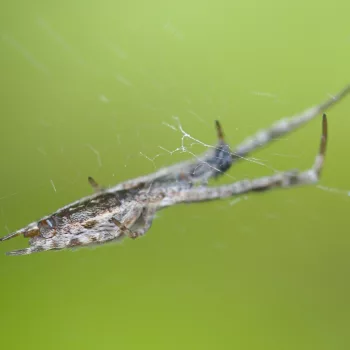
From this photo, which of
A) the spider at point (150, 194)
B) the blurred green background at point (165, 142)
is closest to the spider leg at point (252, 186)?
the spider at point (150, 194)

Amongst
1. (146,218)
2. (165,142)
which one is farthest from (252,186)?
(165,142)

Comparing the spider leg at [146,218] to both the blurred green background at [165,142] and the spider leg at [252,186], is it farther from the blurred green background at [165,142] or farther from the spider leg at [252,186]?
the blurred green background at [165,142]

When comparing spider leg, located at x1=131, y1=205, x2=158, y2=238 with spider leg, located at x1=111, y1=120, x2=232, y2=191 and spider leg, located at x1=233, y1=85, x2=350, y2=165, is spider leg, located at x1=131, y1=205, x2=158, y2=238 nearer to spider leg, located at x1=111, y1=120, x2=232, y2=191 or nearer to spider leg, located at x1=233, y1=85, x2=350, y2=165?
spider leg, located at x1=111, y1=120, x2=232, y2=191

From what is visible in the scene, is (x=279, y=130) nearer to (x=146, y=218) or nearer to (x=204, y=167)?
(x=204, y=167)

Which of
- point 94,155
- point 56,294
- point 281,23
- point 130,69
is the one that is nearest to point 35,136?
point 94,155

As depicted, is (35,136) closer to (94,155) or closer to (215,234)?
(94,155)

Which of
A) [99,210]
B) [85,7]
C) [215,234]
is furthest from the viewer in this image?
[85,7]

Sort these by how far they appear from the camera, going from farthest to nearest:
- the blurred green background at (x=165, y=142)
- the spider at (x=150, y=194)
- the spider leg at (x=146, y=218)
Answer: the blurred green background at (x=165, y=142) < the spider leg at (x=146, y=218) < the spider at (x=150, y=194)
